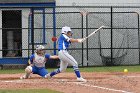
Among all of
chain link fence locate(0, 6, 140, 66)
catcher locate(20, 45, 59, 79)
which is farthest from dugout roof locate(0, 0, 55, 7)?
catcher locate(20, 45, 59, 79)

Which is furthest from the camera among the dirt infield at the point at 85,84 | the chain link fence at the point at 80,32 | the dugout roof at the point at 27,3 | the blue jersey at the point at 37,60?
the dugout roof at the point at 27,3

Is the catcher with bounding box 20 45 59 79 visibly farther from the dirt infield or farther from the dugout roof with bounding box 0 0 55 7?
the dugout roof with bounding box 0 0 55 7

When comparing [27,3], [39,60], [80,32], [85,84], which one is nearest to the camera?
[85,84]

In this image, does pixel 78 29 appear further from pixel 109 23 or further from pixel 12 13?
pixel 12 13

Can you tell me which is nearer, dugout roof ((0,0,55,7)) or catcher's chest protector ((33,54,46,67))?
catcher's chest protector ((33,54,46,67))

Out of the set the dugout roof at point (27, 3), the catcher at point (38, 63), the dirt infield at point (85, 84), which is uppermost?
the dugout roof at point (27, 3)

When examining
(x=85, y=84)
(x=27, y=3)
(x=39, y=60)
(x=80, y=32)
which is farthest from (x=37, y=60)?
(x=27, y=3)

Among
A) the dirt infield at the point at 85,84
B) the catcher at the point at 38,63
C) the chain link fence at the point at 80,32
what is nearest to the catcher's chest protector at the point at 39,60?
the catcher at the point at 38,63

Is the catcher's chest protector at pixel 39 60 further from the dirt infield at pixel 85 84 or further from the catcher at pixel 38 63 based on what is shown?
the dirt infield at pixel 85 84

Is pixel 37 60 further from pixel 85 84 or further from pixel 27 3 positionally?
pixel 27 3

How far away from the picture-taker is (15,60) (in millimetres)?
24141

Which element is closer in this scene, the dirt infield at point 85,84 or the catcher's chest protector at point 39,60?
the dirt infield at point 85,84

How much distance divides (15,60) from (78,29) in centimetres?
330

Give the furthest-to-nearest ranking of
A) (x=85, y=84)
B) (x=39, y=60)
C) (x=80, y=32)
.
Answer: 1. (x=80, y=32)
2. (x=39, y=60)
3. (x=85, y=84)
